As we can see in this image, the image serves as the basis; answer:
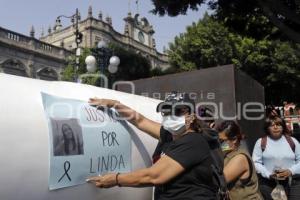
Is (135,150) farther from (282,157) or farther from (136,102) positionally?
(282,157)

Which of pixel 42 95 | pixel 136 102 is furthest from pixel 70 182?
pixel 136 102

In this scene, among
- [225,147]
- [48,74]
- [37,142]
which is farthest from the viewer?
[48,74]

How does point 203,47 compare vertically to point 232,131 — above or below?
above

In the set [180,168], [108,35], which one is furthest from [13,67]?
[180,168]

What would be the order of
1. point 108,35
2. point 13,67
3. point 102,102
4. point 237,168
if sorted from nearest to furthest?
point 102,102 → point 237,168 → point 13,67 → point 108,35

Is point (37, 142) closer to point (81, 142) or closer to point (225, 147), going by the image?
point (81, 142)

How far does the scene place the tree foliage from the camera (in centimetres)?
2300

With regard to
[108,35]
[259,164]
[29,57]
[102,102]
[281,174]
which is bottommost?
[281,174]

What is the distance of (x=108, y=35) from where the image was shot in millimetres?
45969

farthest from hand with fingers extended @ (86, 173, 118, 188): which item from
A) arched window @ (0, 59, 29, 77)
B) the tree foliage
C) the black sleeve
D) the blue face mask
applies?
arched window @ (0, 59, 29, 77)

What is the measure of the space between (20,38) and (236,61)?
18.5m

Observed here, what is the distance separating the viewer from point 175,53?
27391 mm

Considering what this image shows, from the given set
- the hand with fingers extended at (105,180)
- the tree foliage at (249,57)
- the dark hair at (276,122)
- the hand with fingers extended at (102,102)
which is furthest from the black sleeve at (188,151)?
the tree foliage at (249,57)

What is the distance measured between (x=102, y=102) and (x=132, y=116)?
340mm
